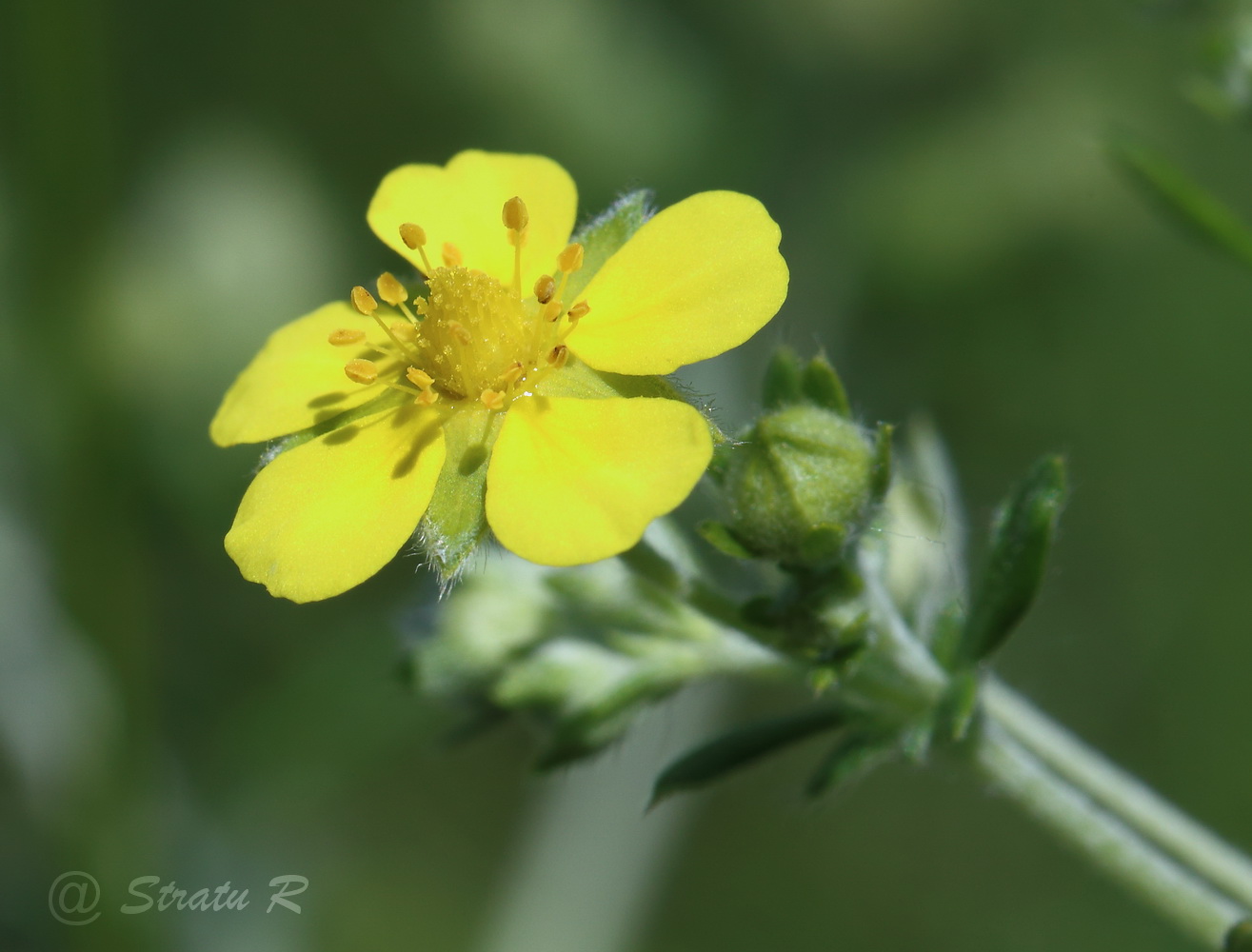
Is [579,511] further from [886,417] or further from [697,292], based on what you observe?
[886,417]

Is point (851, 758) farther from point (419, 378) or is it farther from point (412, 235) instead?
point (412, 235)

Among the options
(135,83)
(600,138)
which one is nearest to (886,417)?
(600,138)

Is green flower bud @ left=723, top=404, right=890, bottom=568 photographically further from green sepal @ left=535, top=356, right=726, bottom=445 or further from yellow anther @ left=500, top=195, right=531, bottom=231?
yellow anther @ left=500, top=195, right=531, bottom=231

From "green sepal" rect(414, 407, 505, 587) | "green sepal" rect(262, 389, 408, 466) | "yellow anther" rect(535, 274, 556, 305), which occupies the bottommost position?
"green sepal" rect(414, 407, 505, 587)

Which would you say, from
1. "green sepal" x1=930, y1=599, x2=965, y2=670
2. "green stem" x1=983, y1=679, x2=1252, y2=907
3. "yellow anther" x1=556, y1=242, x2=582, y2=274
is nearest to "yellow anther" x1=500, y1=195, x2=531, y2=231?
"yellow anther" x1=556, y1=242, x2=582, y2=274

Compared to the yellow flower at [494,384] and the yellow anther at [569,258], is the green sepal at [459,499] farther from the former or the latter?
the yellow anther at [569,258]
